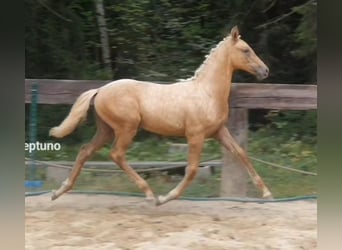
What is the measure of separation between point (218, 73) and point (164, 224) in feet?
3.73

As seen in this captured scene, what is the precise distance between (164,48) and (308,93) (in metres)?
1.09

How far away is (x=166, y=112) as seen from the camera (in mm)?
4621

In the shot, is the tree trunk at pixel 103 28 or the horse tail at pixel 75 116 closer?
the horse tail at pixel 75 116

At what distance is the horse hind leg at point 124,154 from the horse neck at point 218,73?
0.62 metres

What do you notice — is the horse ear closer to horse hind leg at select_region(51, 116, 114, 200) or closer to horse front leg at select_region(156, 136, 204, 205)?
horse front leg at select_region(156, 136, 204, 205)

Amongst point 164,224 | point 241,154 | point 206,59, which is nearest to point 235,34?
point 206,59

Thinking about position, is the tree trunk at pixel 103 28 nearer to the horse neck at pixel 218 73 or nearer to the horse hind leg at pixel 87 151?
the horse hind leg at pixel 87 151

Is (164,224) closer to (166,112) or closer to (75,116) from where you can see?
(166,112)

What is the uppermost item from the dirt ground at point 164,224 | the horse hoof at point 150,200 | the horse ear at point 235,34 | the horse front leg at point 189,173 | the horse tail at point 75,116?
the horse ear at point 235,34

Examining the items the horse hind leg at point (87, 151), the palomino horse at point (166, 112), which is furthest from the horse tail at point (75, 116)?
the horse hind leg at point (87, 151)

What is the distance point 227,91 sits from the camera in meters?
4.68

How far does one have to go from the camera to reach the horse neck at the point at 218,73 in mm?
4660
